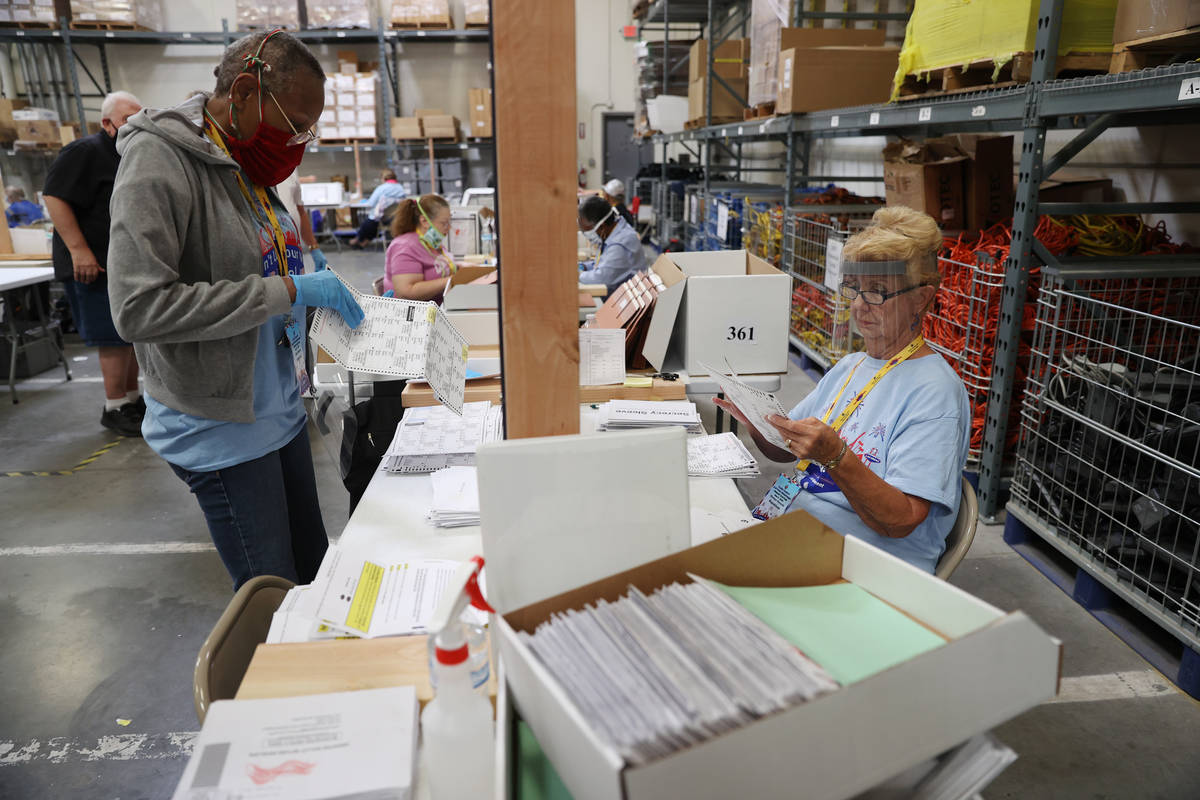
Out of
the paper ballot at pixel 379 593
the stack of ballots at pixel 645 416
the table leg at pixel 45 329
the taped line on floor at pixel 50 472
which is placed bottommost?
the taped line on floor at pixel 50 472

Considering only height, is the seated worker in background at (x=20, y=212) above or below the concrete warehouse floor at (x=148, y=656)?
above

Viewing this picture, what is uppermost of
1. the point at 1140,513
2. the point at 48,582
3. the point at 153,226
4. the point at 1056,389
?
the point at 153,226

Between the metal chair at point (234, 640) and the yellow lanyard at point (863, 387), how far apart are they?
110cm

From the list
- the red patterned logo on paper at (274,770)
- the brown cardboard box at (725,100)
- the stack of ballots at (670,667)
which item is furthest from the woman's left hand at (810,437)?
the brown cardboard box at (725,100)

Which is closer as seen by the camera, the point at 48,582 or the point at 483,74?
the point at 48,582

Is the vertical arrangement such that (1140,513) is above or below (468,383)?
below

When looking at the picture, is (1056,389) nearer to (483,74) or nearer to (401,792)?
(401,792)

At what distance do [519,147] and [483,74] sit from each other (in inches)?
561

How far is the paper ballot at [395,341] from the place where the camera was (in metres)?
1.60

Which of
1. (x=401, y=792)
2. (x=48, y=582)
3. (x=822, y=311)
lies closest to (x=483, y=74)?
(x=822, y=311)

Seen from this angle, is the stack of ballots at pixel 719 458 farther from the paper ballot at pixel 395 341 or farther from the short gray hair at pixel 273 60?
the short gray hair at pixel 273 60

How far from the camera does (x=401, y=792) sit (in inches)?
34.1

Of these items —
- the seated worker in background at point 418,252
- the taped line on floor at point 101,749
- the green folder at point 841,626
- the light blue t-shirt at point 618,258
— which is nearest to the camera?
the green folder at point 841,626

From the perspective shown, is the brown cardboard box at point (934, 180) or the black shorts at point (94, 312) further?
the black shorts at point (94, 312)
